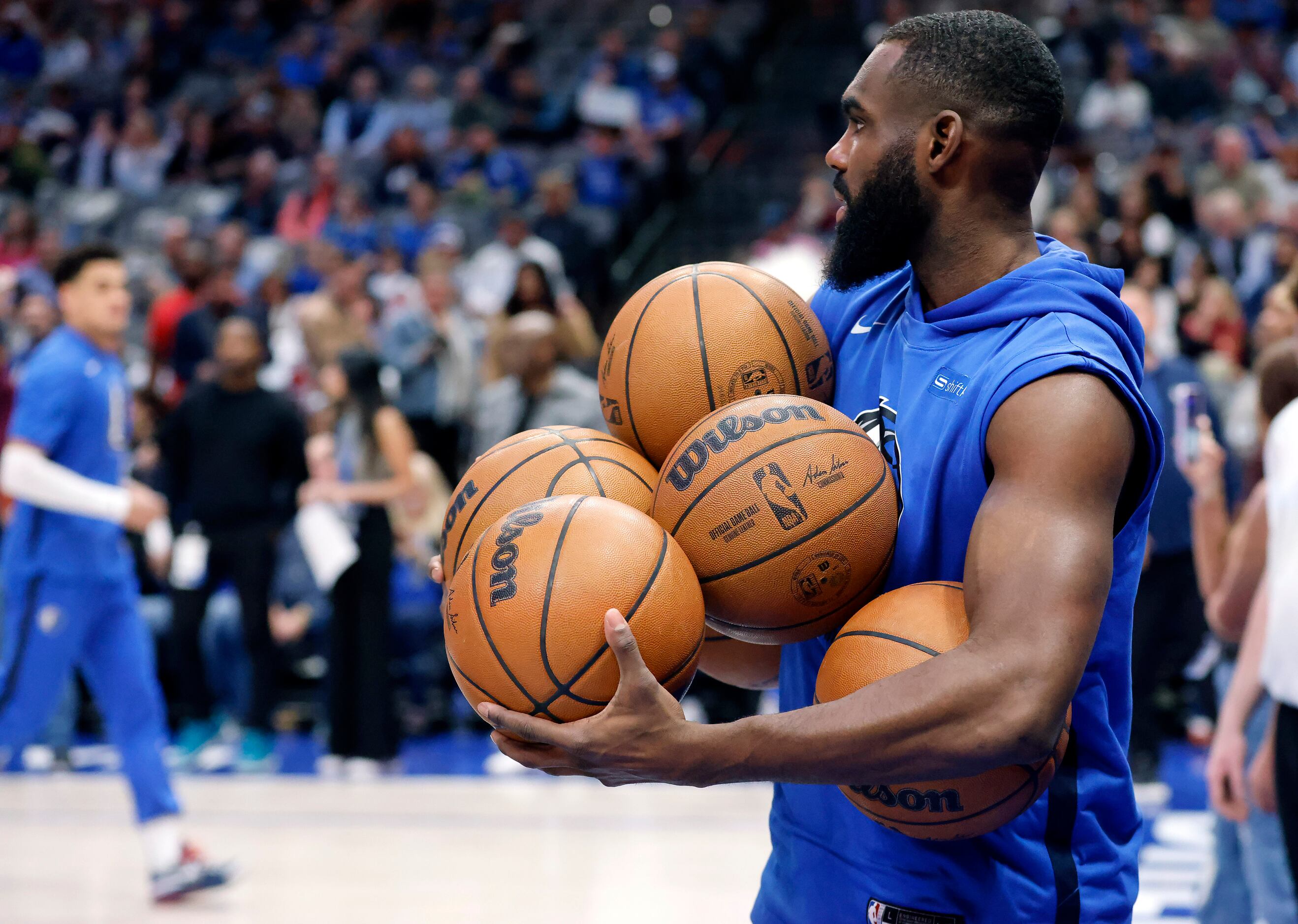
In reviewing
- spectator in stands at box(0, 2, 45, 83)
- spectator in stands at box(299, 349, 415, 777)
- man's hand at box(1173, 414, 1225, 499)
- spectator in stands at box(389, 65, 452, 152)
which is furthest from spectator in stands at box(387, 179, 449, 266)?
man's hand at box(1173, 414, 1225, 499)

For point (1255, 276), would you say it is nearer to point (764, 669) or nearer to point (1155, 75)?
point (1155, 75)

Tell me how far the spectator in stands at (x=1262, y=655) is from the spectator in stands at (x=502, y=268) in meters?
6.81

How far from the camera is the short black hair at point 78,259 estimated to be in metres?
5.07

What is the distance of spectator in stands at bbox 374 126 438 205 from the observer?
12.4m

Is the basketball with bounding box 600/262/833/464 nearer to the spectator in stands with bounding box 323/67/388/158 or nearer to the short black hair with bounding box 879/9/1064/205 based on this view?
the short black hair with bounding box 879/9/1064/205

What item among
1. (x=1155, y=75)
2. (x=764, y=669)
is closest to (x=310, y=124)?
(x=1155, y=75)

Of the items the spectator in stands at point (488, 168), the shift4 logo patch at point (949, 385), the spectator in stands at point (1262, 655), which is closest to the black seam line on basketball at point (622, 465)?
the shift4 logo patch at point (949, 385)

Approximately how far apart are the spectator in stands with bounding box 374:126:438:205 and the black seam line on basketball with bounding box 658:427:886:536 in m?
11.0

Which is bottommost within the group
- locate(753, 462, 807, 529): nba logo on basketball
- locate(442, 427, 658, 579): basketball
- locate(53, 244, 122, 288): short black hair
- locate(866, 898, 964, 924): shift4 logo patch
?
locate(53, 244, 122, 288): short black hair

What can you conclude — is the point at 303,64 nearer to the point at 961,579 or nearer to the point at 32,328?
the point at 32,328

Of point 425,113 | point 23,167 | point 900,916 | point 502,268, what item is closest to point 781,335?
point 900,916

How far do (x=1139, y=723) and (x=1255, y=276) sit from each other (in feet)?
13.7

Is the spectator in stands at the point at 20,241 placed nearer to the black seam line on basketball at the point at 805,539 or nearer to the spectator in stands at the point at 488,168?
the spectator in stands at the point at 488,168

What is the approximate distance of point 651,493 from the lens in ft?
6.43
